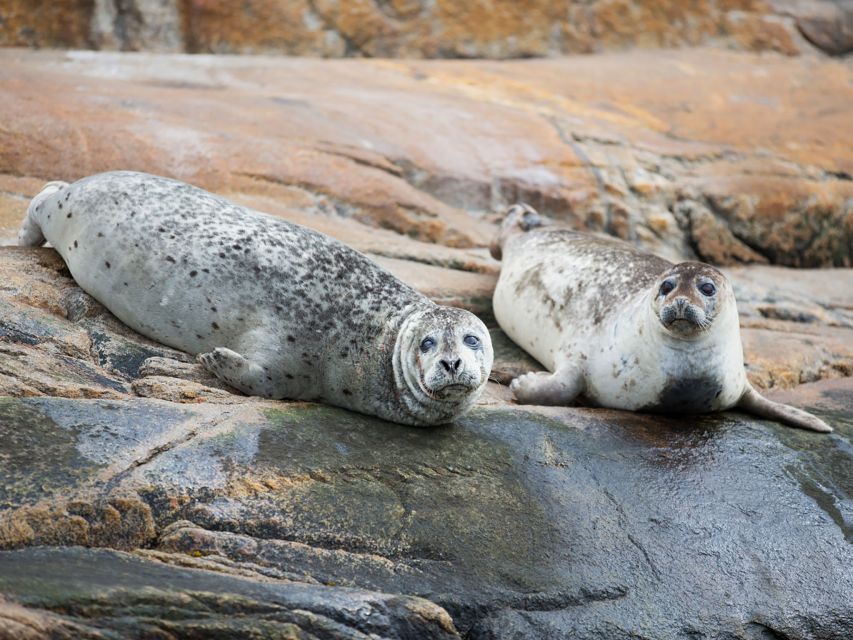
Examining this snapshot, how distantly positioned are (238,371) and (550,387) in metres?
1.77

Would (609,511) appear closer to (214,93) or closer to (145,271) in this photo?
(145,271)

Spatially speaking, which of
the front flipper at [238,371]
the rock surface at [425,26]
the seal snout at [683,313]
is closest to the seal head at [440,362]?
the front flipper at [238,371]

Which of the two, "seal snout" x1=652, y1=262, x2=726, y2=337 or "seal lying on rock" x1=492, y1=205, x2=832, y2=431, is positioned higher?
"seal snout" x1=652, y1=262, x2=726, y2=337

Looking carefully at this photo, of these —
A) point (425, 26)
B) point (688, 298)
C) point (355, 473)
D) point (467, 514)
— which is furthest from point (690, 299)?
point (425, 26)

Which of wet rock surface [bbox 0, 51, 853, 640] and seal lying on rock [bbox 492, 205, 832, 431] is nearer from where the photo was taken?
wet rock surface [bbox 0, 51, 853, 640]

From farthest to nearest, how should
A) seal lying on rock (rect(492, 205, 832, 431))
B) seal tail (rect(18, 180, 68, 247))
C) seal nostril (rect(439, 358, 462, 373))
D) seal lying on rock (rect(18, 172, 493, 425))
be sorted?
seal tail (rect(18, 180, 68, 247)) < seal lying on rock (rect(492, 205, 832, 431)) < seal lying on rock (rect(18, 172, 493, 425)) < seal nostril (rect(439, 358, 462, 373))

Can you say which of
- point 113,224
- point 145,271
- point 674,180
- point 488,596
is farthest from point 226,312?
point 674,180

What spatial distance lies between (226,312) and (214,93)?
4.93m

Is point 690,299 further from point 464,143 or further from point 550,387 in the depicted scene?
point 464,143

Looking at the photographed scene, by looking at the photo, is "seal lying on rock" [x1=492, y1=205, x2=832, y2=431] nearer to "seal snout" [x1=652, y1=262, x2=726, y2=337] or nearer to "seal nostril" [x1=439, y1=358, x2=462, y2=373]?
"seal snout" [x1=652, y1=262, x2=726, y2=337]

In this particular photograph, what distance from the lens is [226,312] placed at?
16.0ft

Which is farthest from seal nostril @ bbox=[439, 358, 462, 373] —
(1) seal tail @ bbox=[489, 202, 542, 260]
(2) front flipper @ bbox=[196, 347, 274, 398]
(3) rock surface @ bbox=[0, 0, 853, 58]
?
(3) rock surface @ bbox=[0, 0, 853, 58]

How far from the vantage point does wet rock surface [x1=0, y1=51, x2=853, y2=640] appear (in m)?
3.34

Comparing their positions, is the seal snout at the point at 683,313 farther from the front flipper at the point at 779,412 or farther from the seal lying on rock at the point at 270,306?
the seal lying on rock at the point at 270,306
